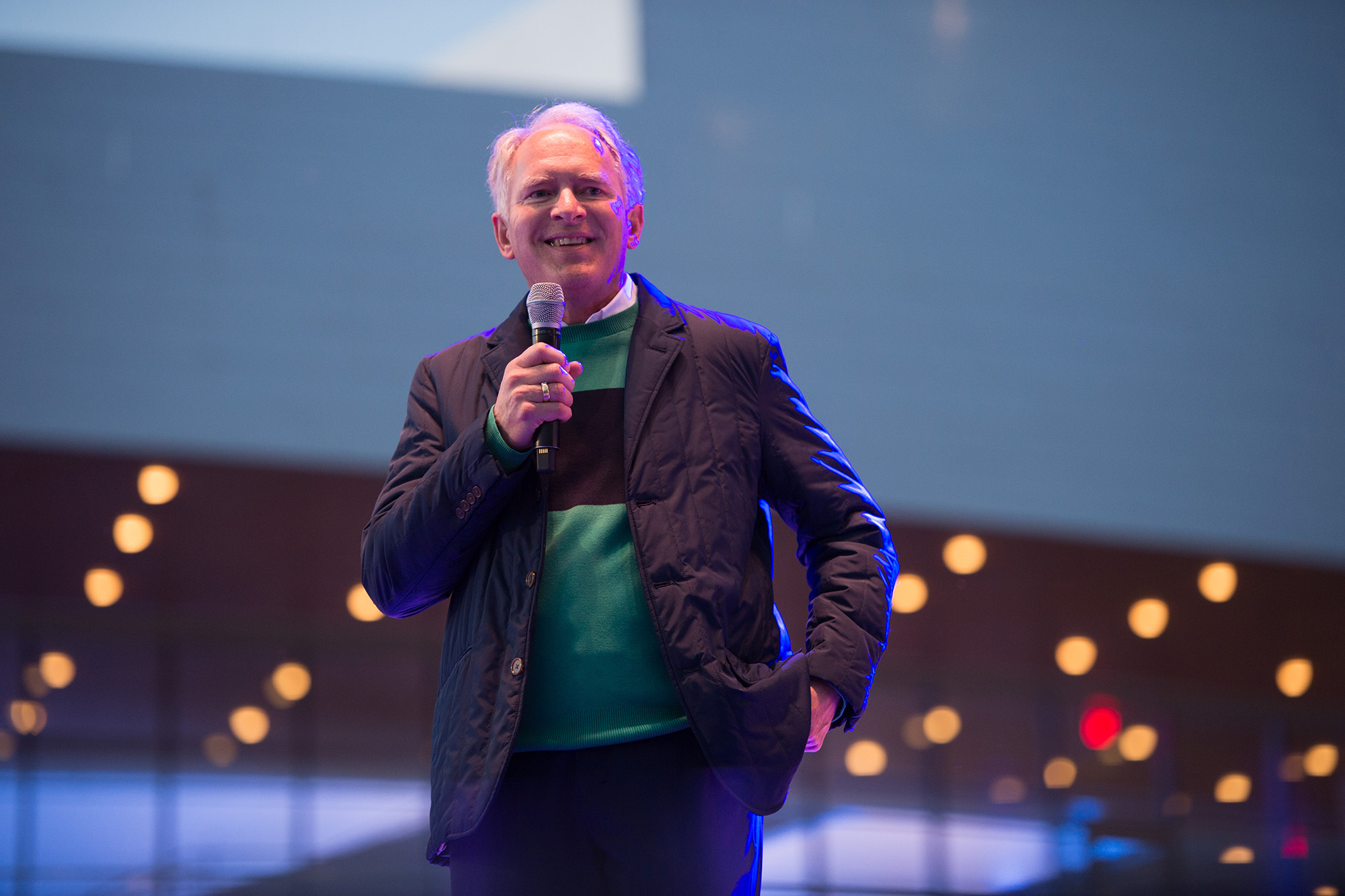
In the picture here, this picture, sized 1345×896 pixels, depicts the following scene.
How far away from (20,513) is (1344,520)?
19.6ft

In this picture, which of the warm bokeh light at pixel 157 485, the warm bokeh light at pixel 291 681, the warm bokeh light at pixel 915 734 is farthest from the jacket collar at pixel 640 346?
the warm bokeh light at pixel 915 734

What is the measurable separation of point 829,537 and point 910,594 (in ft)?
16.8

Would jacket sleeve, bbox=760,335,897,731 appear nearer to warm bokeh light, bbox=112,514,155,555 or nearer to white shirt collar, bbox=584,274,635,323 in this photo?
white shirt collar, bbox=584,274,635,323

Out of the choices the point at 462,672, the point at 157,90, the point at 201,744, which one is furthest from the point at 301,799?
the point at 462,672

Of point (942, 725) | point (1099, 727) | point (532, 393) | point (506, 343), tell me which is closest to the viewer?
point (532, 393)

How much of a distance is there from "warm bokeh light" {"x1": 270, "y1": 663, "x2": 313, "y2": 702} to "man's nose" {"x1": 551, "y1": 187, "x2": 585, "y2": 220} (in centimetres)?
595

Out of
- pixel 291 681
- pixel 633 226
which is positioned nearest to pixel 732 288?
pixel 291 681

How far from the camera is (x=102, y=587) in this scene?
Result: 5809 millimetres

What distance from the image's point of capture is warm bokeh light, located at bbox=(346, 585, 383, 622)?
21.9 ft

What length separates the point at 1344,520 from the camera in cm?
552

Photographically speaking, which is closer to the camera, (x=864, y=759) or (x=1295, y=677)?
(x=1295, y=677)

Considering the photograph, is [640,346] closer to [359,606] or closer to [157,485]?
[157,485]

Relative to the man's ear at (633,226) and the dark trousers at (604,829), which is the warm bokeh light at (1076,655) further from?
the dark trousers at (604,829)

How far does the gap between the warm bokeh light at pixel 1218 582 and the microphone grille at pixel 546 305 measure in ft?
17.1
